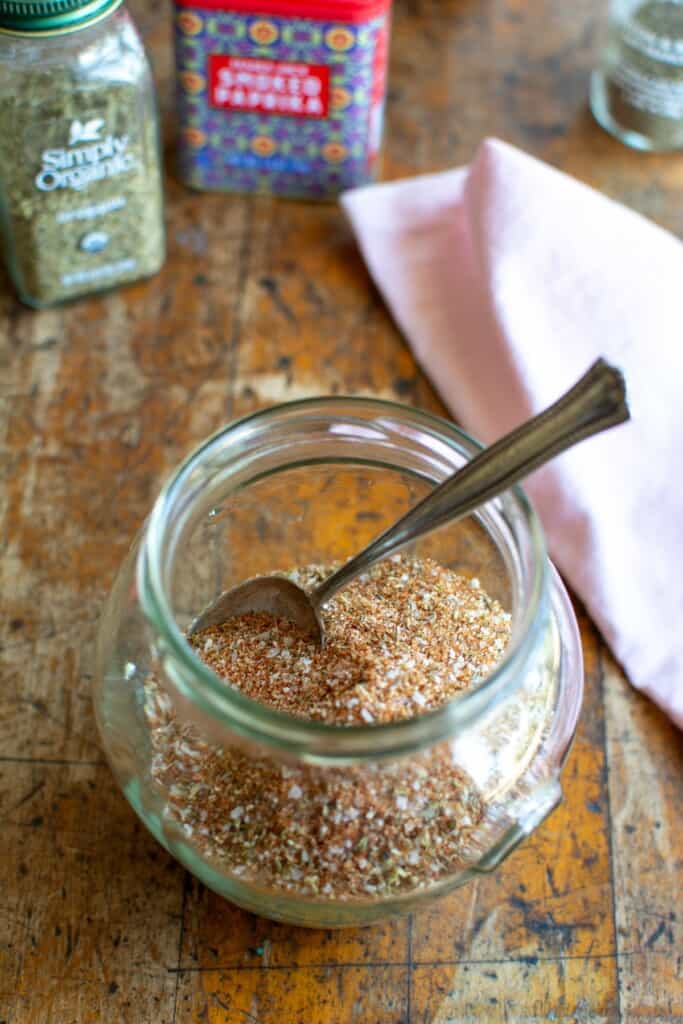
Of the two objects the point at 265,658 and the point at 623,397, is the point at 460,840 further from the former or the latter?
the point at 623,397

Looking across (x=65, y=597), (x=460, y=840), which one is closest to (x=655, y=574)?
(x=460, y=840)

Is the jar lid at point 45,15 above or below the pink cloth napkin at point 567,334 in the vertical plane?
above

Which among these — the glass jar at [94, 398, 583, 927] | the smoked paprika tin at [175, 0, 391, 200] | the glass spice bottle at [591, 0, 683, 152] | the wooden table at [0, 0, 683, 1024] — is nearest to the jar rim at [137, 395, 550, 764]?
the glass jar at [94, 398, 583, 927]

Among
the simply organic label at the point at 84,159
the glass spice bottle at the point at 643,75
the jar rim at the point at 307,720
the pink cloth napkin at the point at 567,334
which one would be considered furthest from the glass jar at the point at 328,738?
the glass spice bottle at the point at 643,75

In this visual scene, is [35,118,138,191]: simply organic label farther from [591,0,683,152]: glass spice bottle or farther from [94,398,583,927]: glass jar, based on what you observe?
[591,0,683,152]: glass spice bottle

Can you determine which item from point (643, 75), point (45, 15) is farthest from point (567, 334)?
point (45, 15)

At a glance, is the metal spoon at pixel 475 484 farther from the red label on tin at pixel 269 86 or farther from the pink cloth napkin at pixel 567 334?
the red label on tin at pixel 269 86
